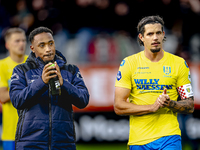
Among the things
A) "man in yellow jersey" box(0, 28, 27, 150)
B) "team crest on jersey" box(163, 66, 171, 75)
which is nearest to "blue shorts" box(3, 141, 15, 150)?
"man in yellow jersey" box(0, 28, 27, 150)

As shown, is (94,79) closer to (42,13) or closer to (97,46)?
(97,46)

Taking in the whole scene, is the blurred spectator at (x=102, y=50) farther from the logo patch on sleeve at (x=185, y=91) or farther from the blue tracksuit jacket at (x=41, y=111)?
the blue tracksuit jacket at (x=41, y=111)

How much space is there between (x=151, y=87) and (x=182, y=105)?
0.37 m

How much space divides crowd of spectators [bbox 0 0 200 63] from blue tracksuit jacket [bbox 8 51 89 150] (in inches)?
235

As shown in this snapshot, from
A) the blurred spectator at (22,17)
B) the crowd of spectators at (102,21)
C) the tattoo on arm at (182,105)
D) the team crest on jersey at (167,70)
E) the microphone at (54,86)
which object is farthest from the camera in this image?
the blurred spectator at (22,17)

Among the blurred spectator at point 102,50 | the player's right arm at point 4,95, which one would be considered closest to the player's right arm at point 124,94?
the player's right arm at point 4,95

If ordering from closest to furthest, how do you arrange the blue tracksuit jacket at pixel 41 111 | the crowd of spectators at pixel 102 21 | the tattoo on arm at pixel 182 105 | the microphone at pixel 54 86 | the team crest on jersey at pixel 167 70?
the microphone at pixel 54 86
the blue tracksuit jacket at pixel 41 111
the tattoo on arm at pixel 182 105
the team crest on jersey at pixel 167 70
the crowd of spectators at pixel 102 21

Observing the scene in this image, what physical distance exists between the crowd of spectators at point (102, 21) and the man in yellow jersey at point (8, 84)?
4.14m

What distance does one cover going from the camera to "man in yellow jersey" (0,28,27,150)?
4855mm

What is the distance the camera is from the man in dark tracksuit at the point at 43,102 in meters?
3.26

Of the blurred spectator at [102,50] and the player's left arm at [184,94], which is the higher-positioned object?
the blurred spectator at [102,50]

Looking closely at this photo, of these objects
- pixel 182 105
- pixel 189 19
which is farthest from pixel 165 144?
pixel 189 19

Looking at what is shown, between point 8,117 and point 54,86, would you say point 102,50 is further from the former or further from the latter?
point 54,86

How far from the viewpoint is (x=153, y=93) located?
3.77 meters
